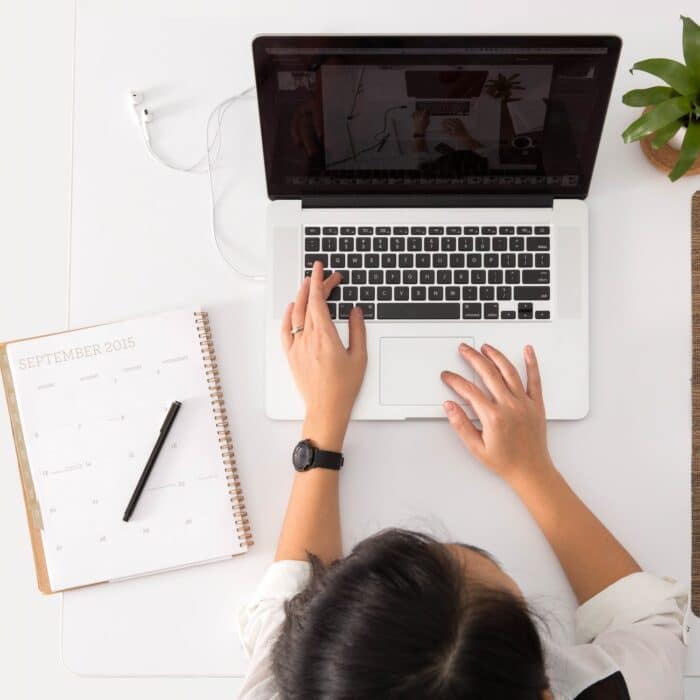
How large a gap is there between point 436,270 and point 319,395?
194 mm

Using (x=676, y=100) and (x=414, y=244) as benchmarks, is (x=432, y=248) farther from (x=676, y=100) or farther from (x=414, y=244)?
(x=676, y=100)

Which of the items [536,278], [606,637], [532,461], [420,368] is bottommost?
[606,637]

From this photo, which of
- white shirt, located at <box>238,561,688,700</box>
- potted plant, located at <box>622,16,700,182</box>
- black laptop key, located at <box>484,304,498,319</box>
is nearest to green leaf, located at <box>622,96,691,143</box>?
potted plant, located at <box>622,16,700,182</box>

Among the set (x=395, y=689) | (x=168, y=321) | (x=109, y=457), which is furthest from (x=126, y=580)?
(x=395, y=689)

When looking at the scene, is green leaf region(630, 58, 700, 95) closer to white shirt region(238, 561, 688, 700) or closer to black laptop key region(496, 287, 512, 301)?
black laptop key region(496, 287, 512, 301)

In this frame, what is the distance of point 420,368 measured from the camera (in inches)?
34.5

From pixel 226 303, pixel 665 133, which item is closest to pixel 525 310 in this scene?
pixel 665 133

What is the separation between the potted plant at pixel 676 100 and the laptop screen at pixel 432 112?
4 cm

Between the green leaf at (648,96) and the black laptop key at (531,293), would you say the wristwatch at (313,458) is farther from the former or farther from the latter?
the green leaf at (648,96)

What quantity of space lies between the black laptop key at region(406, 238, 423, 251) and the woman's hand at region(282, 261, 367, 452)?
9 centimetres

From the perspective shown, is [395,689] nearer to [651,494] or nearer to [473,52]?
[651,494]

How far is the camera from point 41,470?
0.88 metres

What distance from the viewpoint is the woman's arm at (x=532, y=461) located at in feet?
2.72

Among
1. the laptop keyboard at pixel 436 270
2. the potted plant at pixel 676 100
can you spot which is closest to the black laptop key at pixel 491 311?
the laptop keyboard at pixel 436 270
